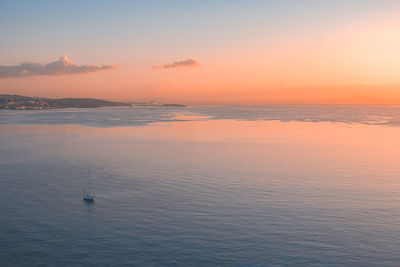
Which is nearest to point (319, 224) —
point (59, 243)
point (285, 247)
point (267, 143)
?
point (285, 247)

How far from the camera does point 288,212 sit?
20391 millimetres

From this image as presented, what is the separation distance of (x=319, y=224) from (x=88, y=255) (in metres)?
12.9

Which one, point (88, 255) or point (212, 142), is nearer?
point (88, 255)

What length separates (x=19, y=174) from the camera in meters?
30.0

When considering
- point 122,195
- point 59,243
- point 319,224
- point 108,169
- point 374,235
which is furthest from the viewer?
point 108,169

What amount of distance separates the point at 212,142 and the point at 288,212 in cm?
3479

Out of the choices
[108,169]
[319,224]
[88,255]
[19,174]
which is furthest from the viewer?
[108,169]

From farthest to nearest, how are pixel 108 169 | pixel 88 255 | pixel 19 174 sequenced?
pixel 108 169 < pixel 19 174 < pixel 88 255

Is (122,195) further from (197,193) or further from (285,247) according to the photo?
(285,247)

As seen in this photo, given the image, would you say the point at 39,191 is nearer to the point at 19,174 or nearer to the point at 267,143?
the point at 19,174

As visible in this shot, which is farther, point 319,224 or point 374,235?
point 319,224

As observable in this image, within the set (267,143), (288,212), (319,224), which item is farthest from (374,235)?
(267,143)

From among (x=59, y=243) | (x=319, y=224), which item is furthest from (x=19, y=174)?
(x=319, y=224)

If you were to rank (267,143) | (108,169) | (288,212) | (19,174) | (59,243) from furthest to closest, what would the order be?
(267,143) < (108,169) < (19,174) < (288,212) < (59,243)
